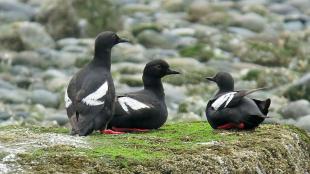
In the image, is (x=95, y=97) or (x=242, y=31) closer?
(x=95, y=97)

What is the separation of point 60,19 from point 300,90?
9.77m

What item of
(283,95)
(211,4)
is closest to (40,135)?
(283,95)

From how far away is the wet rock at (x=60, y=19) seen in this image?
27.2m

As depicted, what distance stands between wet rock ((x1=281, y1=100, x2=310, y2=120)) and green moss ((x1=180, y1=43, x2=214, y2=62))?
6804 mm

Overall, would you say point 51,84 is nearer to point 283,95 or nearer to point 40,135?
point 283,95

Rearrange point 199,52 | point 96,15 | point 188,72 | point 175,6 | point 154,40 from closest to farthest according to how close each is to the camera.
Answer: point 188,72 → point 199,52 → point 154,40 → point 96,15 → point 175,6

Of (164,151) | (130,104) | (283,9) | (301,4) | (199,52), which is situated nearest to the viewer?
(164,151)

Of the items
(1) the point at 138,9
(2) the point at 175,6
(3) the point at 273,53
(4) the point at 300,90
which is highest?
(4) the point at 300,90

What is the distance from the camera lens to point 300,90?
791 inches

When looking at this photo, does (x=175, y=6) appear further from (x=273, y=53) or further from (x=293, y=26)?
(x=273, y=53)

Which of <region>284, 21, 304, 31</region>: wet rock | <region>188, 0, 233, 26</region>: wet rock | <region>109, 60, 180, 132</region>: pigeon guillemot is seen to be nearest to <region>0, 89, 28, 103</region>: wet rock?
<region>109, 60, 180, 132</region>: pigeon guillemot

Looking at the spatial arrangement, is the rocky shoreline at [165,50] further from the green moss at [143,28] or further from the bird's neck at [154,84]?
the bird's neck at [154,84]

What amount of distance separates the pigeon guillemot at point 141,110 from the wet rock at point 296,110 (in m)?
7.37

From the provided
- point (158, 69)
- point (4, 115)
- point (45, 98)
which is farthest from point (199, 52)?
point (158, 69)
